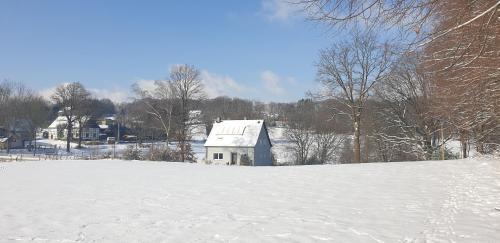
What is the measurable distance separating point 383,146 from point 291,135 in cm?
2084

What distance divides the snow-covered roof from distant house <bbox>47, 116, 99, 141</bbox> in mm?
41931

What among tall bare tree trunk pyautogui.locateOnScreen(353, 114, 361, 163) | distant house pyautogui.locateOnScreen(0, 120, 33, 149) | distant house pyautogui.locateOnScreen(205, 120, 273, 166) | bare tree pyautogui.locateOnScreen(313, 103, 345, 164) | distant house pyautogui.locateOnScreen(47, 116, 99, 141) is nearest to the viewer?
tall bare tree trunk pyautogui.locateOnScreen(353, 114, 361, 163)

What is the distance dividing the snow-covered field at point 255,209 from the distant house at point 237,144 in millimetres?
29608

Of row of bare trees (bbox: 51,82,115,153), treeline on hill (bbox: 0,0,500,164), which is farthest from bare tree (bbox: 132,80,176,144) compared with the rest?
row of bare trees (bbox: 51,82,115,153)

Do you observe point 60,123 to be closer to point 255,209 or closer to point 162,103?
point 162,103

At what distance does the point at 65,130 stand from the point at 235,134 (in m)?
49.9

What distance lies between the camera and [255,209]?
9.72 meters

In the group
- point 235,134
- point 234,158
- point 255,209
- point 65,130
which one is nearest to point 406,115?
point 234,158

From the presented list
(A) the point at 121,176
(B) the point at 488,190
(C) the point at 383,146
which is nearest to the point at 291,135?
(C) the point at 383,146

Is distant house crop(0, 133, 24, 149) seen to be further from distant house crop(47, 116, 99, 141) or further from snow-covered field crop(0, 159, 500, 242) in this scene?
snow-covered field crop(0, 159, 500, 242)

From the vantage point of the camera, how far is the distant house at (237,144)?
4656cm

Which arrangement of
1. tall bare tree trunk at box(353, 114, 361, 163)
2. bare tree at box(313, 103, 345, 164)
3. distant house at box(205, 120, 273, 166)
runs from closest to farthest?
1. tall bare tree trunk at box(353, 114, 361, 163)
2. distant house at box(205, 120, 273, 166)
3. bare tree at box(313, 103, 345, 164)

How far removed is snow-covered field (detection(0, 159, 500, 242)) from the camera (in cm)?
707

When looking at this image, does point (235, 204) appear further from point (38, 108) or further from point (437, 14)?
point (38, 108)
